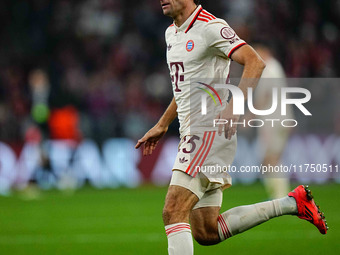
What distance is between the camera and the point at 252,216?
5.51 metres

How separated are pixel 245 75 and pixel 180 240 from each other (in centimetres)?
123

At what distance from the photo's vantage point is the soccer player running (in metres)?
5.09

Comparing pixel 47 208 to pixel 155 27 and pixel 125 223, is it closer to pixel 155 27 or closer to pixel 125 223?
pixel 125 223

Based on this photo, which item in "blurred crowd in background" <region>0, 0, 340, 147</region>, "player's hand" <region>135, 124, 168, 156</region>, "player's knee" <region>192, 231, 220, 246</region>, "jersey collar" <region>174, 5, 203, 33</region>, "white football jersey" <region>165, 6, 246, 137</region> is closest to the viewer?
"white football jersey" <region>165, 6, 246, 137</region>

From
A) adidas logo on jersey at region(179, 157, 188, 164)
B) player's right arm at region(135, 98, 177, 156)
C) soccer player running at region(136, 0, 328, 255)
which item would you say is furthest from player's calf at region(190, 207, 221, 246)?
player's right arm at region(135, 98, 177, 156)

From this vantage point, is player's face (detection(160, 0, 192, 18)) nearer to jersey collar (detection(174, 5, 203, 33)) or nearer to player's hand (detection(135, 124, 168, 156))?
jersey collar (detection(174, 5, 203, 33))

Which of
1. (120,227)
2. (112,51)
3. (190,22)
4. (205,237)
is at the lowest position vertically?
(120,227)

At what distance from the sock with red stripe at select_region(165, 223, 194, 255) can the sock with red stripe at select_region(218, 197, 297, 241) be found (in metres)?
0.48

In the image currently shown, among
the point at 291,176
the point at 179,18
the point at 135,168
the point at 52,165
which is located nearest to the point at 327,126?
the point at 291,176

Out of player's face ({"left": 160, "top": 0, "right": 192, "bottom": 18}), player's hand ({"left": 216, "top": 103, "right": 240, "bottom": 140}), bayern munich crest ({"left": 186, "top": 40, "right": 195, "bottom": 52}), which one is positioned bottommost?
player's hand ({"left": 216, "top": 103, "right": 240, "bottom": 140})

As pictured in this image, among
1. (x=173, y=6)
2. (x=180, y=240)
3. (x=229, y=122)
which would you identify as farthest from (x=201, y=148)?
(x=173, y=6)

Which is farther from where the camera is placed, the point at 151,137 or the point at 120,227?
the point at 120,227

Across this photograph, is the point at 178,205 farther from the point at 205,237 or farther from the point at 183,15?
the point at 183,15

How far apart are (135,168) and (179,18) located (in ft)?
32.5
